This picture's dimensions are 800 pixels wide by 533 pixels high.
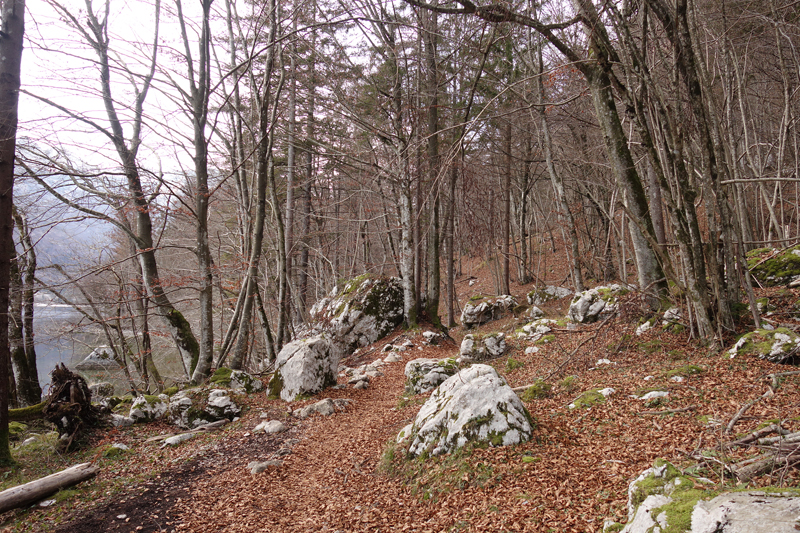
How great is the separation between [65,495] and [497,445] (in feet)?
14.1

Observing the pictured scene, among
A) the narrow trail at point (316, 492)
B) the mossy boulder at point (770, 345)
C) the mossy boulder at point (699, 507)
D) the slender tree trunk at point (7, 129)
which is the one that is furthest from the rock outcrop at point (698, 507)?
the slender tree trunk at point (7, 129)

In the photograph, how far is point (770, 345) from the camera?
3.85 metres

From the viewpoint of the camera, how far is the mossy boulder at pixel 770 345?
3675mm

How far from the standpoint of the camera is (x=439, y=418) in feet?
12.2

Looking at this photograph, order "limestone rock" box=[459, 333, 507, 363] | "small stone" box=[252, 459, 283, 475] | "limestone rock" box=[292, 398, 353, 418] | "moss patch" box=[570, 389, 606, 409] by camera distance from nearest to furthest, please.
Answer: "moss patch" box=[570, 389, 606, 409], "small stone" box=[252, 459, 283, 475], "limestone rock" box=[292, 398, 353, 418], "limestone rock" box=[459, 333, 507, 363]

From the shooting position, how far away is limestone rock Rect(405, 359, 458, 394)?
20.3 ft

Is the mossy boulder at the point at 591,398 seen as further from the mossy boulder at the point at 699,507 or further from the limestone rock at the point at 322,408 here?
the limestone rock at the point at 322,408

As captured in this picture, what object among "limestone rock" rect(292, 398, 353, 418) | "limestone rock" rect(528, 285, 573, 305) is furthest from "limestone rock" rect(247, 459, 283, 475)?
"limestone rock" rect(528, 285, 573, 305)

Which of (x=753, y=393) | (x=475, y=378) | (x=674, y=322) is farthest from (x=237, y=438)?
(x=674, y=322)

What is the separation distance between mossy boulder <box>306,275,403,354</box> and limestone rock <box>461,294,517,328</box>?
10.6 ft

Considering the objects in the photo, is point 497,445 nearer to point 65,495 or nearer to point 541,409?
point 541,409

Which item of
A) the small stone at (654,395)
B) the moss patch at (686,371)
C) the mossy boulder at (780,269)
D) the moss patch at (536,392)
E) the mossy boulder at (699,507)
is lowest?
the moss patch at (536,392)

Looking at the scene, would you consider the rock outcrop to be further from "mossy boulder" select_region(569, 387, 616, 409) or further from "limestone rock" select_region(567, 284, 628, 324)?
"limestone rock" select_region(567, 284, 628, 324)

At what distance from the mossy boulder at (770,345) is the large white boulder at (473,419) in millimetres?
2434
